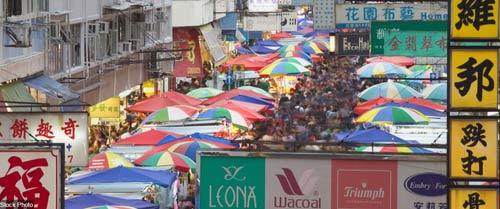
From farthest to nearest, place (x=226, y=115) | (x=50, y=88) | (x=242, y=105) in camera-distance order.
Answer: (x=242, y=105)
(x=226, y=115)
(x=50, y=88)

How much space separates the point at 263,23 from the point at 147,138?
26918 millimetres

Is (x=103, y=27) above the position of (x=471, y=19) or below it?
below

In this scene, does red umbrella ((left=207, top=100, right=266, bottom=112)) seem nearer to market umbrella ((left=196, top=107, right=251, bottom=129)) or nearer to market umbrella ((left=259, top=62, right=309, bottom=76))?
market umbrella ((left=196, top=107, right=251, bottom=129))

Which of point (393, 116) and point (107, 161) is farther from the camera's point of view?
point (393, 116)

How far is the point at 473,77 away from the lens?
32.0ft

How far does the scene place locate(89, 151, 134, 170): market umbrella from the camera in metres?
19.6

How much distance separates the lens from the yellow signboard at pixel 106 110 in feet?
94.7

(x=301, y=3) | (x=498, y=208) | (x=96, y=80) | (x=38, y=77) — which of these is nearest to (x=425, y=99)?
(x=96, y=80)

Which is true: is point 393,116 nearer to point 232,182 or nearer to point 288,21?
point 232,182

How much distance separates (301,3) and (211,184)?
3941 cm

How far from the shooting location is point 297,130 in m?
28.1

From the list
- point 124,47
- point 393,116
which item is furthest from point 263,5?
point 393,116

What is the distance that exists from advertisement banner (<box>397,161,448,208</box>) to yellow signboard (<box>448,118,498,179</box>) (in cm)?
238

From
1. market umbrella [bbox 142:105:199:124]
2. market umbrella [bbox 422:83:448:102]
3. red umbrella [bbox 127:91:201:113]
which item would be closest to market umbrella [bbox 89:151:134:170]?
market umbrella [bbox 142:105:199:124]
